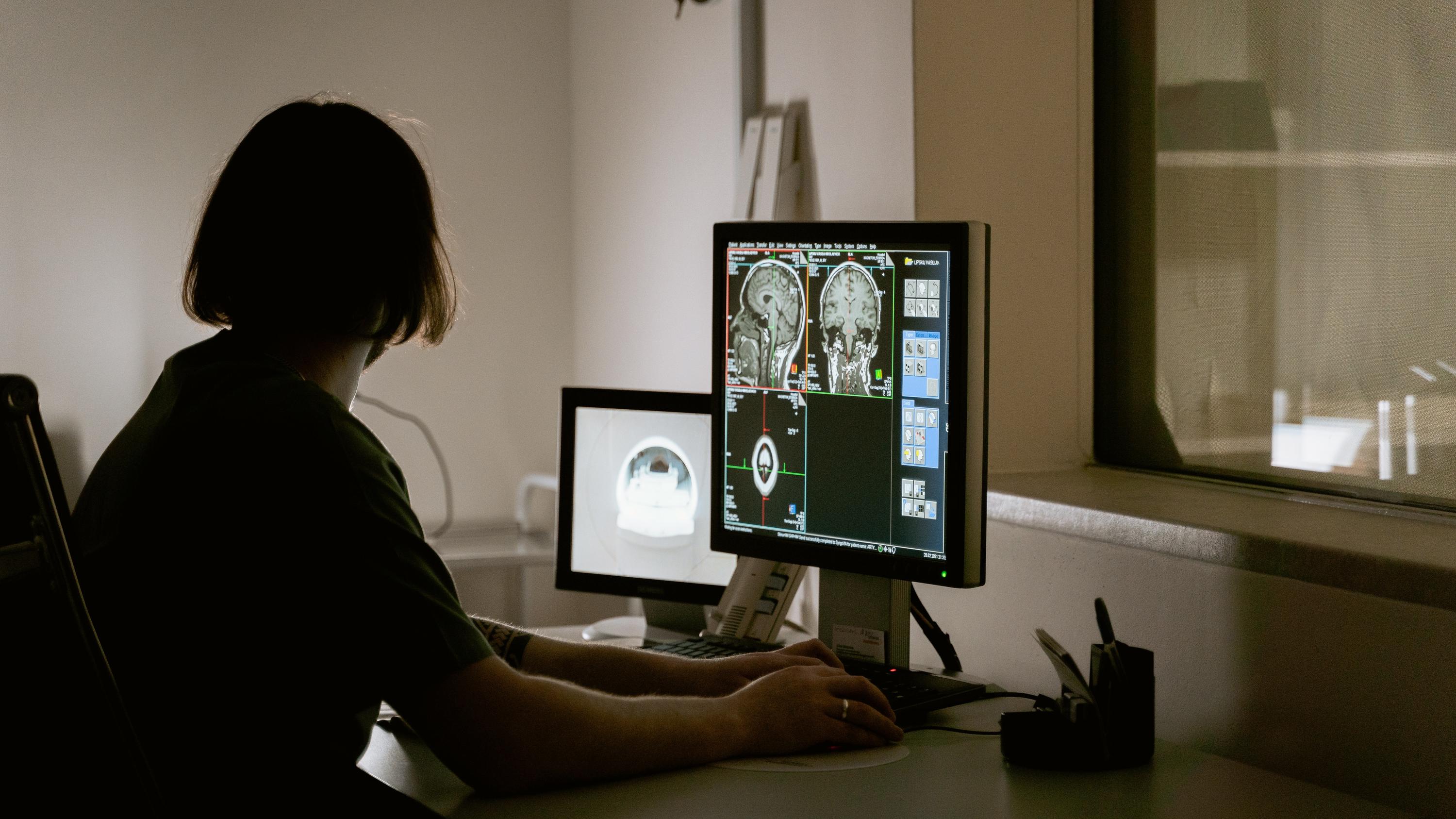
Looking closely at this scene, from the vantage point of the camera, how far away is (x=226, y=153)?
2.79 metres

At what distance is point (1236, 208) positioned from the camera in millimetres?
1746

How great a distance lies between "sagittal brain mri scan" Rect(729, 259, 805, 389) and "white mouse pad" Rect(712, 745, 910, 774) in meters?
0.46

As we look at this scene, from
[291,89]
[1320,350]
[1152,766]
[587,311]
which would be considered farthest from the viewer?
[587,311]

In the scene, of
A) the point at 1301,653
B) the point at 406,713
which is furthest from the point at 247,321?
the point at 1301,653

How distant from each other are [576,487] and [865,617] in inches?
26.8

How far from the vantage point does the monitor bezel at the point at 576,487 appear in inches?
76.8

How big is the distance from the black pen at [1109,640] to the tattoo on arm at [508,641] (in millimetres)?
668

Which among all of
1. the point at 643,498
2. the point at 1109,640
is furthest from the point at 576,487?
the point at 1109,640

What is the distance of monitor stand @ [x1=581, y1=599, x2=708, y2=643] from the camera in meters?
1.97

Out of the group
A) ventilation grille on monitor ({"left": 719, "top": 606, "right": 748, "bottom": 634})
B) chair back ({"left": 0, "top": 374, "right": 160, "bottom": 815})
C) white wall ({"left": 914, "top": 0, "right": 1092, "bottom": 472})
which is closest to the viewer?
chair back ({"left": 0, "top": 374, "right": 160, "bottom": 815})

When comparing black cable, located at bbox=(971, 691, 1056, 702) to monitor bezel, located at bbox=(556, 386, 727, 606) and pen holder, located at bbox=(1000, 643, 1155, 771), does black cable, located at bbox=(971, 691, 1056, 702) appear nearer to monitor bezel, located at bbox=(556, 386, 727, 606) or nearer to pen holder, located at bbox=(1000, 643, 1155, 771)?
pen holder, located at bbox=(1000, 643, 1155, 771)

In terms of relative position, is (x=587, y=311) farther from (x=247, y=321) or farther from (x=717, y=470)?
(x=247, y=321)

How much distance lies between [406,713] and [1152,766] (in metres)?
0.73

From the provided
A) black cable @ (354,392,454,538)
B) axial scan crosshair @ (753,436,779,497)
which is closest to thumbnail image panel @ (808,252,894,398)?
axial scan crosshair @ (753,436,779,497)
